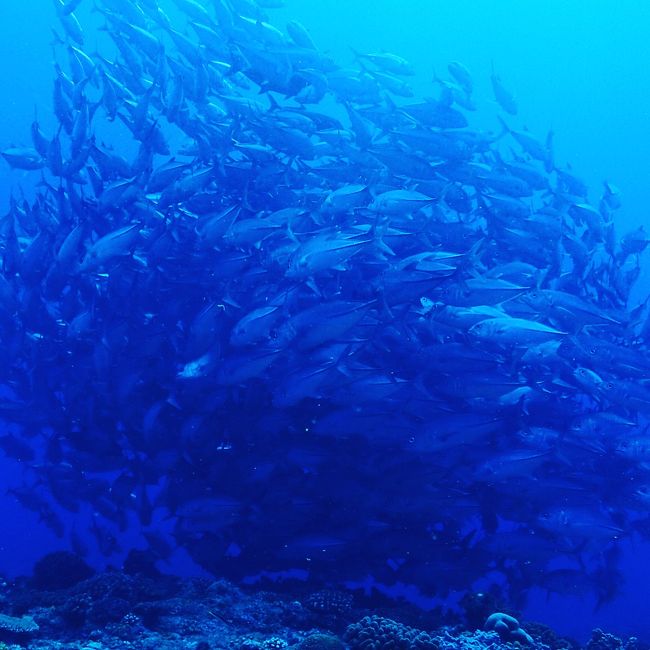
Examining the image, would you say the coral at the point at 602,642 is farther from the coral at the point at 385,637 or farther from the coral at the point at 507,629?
the coral at the point at 385,637

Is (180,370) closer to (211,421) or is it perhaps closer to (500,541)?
(211,421)

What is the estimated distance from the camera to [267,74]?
7398mm

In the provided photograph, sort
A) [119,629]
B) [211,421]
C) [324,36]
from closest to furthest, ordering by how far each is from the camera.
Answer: [119,629]
[211,421]
[324,36]

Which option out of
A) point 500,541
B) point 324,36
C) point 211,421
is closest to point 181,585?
point 211,421

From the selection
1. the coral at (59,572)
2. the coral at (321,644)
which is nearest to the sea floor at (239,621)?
the coral at (321,644)

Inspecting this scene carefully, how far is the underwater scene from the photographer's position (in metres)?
5.64

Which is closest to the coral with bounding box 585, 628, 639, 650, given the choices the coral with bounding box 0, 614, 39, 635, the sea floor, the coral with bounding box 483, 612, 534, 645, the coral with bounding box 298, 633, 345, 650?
the sea floor

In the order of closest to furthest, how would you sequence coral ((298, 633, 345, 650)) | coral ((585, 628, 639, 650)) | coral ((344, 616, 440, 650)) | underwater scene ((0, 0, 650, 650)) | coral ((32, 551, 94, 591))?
coral ((298, 633, 345, 650))
coral ((344, 616, 440, 650))
underwater scene ((0, 0, 650, 650))
coral ((585, 628, 639, 650))
coral ((32, 551, 94, 591))

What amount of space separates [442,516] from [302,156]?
4629 mm

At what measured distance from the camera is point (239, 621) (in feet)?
19.6

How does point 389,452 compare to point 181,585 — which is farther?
point 181,585

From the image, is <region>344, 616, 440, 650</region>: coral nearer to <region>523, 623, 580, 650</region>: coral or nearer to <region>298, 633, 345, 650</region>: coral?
<region>298, 633, 345, 650</region>: coral

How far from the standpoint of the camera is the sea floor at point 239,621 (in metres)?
4.96

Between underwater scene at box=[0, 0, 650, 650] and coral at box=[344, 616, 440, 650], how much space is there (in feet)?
0.09
